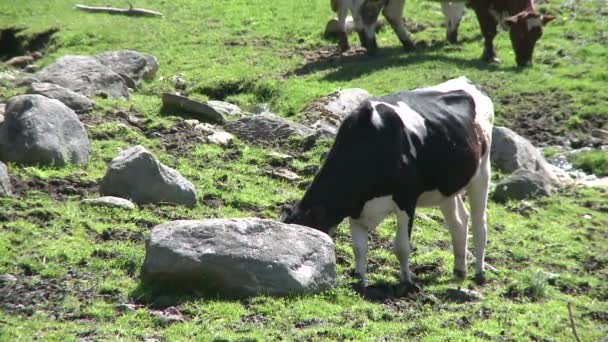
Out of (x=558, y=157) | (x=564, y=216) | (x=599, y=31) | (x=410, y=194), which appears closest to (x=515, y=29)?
(x=599, y=31)

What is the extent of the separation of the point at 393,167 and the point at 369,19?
14.1 metres

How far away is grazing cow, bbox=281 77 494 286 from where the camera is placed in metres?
10.3

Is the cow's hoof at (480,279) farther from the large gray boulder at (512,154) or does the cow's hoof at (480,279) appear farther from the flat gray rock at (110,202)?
the large gray boulder at (512,154)

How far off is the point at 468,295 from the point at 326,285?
155 centimetres

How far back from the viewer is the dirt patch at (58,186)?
12523mm

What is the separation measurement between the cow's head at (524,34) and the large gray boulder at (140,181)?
11675 millimetres

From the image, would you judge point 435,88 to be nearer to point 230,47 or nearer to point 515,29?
point 515,29

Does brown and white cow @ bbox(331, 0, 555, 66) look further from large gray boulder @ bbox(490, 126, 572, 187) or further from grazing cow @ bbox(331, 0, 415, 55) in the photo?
large gray boulder @ bbox(490, 126, 572, 187)

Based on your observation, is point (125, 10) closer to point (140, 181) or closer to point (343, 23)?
point (343, 23)

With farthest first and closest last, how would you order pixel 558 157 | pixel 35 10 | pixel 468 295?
pixel 35 10, pixel 558 157, pixel 468 295

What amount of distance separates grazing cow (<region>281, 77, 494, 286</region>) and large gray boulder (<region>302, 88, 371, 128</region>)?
6.47 metres

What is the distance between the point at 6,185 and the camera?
473 inches

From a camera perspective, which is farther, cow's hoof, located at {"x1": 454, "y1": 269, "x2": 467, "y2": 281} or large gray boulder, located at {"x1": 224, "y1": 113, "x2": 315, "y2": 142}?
large gray boulder, located at {"x1": 224, "y1": 113, "x2": 315, "y2": 142}

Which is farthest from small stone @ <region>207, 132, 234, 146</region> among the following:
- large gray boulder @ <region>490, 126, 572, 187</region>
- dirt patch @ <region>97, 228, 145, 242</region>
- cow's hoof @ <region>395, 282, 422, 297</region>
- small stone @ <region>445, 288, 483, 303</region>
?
small stone @ <region>445, 288, 483, 303</region>
